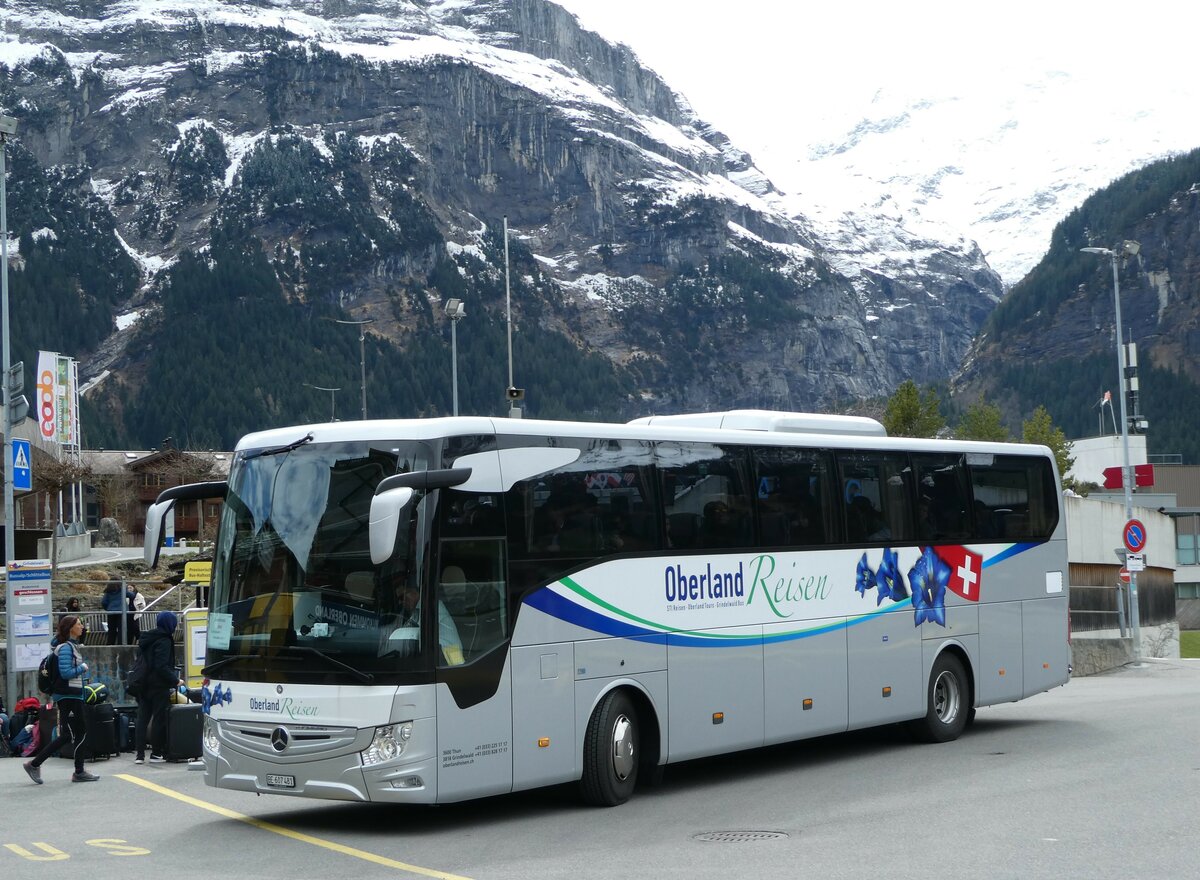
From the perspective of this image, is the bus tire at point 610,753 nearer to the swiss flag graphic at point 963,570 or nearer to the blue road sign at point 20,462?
the swiss flag graphic at point 963,570

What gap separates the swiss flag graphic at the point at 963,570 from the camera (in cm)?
1695

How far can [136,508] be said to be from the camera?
338 feet

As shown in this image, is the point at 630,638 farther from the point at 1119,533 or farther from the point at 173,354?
the point at 173,354

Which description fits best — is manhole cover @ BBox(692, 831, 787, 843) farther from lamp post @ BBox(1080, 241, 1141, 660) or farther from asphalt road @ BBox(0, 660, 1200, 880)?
lamp post @ BBox(1080, 241, 1141, 660)

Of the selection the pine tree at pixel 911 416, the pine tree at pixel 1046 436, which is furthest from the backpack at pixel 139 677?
the pine tree at pixel 1046 436

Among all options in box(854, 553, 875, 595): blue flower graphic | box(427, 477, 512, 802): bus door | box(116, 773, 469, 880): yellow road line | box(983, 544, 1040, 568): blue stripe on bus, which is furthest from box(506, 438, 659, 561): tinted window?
box(983, 544, 1040, 568): blue stripe on bus

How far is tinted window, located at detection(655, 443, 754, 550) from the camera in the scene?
13570 millimetres

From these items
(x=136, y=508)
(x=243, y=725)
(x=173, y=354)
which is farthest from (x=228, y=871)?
(x=173, y=354)

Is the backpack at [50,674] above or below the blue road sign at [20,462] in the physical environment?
below

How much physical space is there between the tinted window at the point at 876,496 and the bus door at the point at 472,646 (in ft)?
16.1

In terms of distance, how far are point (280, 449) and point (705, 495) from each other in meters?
3.97

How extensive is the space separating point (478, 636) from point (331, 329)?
187 m

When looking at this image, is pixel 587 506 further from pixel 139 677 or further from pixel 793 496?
pixel 139 677

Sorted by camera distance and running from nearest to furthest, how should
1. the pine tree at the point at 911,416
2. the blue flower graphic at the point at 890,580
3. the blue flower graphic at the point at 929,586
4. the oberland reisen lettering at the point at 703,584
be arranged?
the oberland reisen lettering at the point at 703,584, the blue flower graphic at the point at 890,580, the blue flower graphic at the point at 929,586, the pine tree at the point at 911,416
